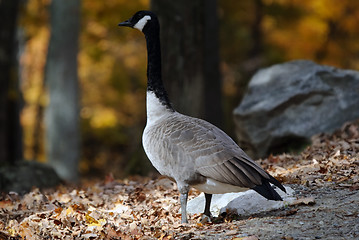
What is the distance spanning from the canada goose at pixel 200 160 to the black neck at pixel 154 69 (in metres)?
0.36

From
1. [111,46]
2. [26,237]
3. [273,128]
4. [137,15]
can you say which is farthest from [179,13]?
[111,46]

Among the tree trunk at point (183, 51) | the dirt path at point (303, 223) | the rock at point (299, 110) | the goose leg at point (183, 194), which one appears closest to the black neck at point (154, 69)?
the goose leg at point (183, 194)

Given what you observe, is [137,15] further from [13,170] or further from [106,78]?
[106,78]

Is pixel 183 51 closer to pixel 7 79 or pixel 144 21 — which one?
pixel 144 21

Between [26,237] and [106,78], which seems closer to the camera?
[26,237]

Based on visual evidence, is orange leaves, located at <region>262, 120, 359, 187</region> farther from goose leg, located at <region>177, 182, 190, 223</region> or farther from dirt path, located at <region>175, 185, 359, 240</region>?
goose leg, located at <region>177, 182, 190, 223</region>

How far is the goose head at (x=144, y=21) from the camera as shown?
6258 millimetres

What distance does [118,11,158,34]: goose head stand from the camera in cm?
626

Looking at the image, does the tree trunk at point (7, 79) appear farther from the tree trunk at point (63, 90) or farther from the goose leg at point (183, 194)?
the goose leg at point (183, 194)

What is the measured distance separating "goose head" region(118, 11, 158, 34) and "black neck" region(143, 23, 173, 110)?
1.0 inches

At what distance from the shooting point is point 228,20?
2097cm

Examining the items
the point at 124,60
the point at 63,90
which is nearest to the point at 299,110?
the point at 63,90

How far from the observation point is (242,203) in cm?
547

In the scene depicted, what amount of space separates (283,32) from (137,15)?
14.1 m
